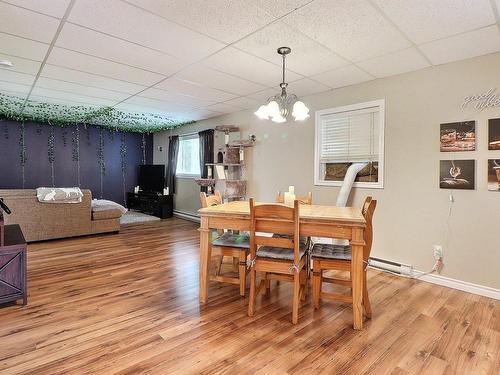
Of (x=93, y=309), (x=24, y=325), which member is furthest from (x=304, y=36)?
(x=24, y=325)

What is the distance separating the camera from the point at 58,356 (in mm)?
1893

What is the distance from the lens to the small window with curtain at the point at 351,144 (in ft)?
12.2

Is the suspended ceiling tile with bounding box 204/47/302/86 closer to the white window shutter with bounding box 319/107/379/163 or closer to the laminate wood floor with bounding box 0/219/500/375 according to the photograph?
the white window shutter with bounding box 319/107/379/163

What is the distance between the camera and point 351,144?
4.01m

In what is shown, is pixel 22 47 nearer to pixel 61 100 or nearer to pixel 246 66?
pixel 246 66

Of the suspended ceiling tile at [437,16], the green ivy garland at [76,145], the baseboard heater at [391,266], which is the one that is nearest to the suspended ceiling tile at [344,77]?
the suspended ceiling tile at [437,16]

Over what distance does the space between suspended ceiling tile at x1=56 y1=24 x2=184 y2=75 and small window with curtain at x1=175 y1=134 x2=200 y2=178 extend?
3.66 meters

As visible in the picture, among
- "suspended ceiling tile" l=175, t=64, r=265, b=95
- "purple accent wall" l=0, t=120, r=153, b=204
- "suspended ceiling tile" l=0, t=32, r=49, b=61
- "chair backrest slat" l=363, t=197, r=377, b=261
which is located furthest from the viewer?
"purple accent wall" l=0, t=120, r=153, b=204

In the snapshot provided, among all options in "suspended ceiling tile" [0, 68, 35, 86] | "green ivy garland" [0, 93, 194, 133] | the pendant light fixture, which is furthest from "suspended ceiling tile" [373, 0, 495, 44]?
"green ivy garland" [0, 93, 194, 133]

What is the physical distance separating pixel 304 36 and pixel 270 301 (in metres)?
2.43

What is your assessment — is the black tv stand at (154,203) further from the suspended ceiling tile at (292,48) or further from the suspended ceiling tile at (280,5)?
the suspended ceiling tile at (280,5)

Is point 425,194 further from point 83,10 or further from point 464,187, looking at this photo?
point 83,10

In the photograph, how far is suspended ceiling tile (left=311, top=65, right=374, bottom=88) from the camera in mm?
3377

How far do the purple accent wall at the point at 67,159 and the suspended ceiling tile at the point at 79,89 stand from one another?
3346mm
